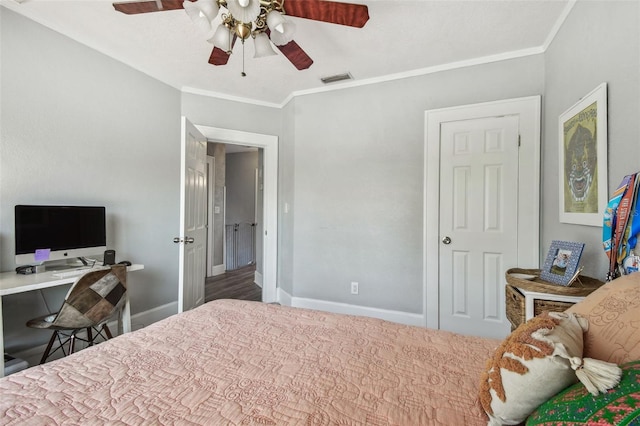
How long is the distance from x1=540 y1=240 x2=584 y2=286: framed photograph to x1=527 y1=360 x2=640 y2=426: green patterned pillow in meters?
1.21

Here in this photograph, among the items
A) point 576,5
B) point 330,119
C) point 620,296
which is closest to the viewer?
point 620,296

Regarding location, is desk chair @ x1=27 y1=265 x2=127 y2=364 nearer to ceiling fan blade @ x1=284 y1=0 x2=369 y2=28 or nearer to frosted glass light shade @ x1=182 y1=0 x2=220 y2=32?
frosted glass light shade @ x1=182 y1=0 x2=220 y2=32

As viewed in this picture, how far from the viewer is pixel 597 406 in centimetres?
50

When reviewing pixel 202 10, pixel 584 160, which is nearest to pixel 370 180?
pixel 584 160

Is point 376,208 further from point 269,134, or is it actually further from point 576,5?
point 576,5

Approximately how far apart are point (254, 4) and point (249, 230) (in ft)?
16.7

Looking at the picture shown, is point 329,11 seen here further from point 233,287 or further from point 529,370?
point 233,287

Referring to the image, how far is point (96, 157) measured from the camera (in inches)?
99.7

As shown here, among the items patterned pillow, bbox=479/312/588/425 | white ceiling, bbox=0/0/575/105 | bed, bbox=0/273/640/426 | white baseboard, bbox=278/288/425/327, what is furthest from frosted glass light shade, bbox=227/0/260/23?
white baseboard, bbox=278/288/425/327

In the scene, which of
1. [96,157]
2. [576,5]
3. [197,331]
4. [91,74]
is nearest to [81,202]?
[96,157]

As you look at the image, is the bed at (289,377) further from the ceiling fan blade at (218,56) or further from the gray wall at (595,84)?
Result: the ceiling fan blade at (218,56)

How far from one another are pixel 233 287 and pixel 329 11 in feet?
12.9

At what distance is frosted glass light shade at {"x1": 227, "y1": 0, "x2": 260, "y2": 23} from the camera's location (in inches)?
56.3

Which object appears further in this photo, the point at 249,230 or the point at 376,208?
the point at 249,230
